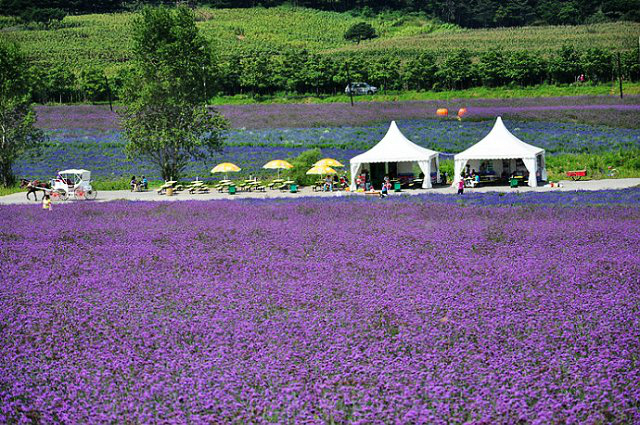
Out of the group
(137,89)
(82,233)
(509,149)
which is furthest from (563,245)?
(137,89)

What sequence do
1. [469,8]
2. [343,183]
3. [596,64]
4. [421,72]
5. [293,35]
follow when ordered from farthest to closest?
[469,8]
[293,35]
[421,72]
[596,64]
[343,183]

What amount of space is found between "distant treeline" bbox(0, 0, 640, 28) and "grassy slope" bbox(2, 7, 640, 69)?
810 cm

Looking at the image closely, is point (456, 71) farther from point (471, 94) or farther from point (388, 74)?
point (388, 74)

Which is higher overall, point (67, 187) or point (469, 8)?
point (469, 8)

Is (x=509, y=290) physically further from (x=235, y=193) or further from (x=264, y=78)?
(x=264, y=78)

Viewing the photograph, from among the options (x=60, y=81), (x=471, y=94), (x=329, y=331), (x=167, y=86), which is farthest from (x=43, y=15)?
(x=329, y=331)

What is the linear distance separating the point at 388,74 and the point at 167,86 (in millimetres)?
47782

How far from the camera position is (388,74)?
270 ft

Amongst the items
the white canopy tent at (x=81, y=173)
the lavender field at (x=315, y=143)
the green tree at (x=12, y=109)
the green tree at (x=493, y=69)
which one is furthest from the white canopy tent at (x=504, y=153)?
the green tree at (x=493, y=69)

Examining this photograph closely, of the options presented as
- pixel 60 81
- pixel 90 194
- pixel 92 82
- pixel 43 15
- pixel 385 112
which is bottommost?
pixel 90 194

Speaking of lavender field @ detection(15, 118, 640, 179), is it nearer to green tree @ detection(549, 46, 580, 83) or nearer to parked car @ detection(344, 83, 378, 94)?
parked car @ detection(344, 83, 378, 94)

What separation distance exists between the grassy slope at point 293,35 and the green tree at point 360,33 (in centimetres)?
176

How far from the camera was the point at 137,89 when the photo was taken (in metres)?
38.8

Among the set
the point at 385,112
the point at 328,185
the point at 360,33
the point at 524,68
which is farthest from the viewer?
the point at 360,33
